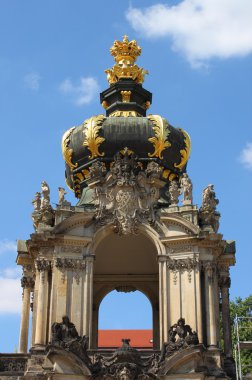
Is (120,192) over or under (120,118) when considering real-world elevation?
under

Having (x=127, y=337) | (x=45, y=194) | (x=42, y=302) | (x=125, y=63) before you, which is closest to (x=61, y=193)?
(x=45, y=194)

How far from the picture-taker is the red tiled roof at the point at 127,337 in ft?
204

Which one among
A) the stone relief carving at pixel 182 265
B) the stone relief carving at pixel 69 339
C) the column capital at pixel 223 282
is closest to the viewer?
the stone relief carving at pixel 69 339

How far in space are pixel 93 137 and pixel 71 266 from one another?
671 cm

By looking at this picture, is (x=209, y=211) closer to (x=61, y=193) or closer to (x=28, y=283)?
(x=61, y=193)

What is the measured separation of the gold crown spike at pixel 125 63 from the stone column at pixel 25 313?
34.6 feet

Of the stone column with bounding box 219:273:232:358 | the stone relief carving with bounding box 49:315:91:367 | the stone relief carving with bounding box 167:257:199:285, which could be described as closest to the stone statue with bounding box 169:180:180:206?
the stone relief carving with bounding box 167:257:199:285

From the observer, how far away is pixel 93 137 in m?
34.4

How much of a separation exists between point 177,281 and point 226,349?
347 cm

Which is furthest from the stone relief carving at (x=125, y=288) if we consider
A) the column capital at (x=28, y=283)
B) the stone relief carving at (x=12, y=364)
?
the stone relief carving at (x=12, y=364)

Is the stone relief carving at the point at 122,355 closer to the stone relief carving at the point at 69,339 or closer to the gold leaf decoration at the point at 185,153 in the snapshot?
the stone relief carving at the point at 69,339

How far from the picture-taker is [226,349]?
30906 mm

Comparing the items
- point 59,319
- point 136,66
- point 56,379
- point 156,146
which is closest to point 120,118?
point 156,146

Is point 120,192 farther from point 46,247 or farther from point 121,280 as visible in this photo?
point 121,280
